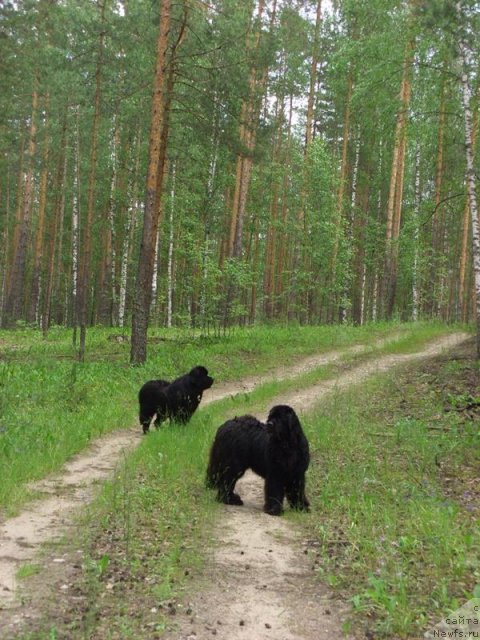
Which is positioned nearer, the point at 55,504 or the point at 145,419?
the point at 55,504

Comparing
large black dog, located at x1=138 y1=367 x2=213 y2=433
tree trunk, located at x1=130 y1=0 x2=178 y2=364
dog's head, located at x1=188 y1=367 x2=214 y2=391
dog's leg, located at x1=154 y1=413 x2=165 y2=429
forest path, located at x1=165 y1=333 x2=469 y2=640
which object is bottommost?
forest path, located at x1=165 y1=333 x2=469 y2=640

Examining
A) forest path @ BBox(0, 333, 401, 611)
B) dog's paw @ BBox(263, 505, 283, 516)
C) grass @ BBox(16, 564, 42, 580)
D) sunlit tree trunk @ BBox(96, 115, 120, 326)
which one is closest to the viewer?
grass @ BBox(16, 564, 42, 580)

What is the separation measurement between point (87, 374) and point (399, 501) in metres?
9.93

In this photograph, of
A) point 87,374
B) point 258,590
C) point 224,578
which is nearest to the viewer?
point 258,590

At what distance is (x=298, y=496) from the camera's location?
6.24 m

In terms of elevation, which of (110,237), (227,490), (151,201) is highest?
(110,237)

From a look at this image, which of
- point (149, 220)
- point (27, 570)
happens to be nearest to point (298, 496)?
point (27, 570)

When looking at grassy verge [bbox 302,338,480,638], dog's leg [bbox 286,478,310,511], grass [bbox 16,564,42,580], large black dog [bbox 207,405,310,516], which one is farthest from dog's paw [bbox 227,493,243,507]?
grass [bbox 16,564,42,580]

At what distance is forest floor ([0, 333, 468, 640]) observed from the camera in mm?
3533

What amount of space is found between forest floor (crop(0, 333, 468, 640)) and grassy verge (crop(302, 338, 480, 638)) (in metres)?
0.29

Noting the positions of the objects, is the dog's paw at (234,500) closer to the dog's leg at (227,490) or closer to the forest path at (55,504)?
the dog's leg at (227,490)

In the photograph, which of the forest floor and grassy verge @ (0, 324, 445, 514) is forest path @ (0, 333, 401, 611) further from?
grassy verge @ (0, 324, 445, 514)

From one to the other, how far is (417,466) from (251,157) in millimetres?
12859

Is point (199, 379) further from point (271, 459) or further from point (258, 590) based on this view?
point (258, 590)
